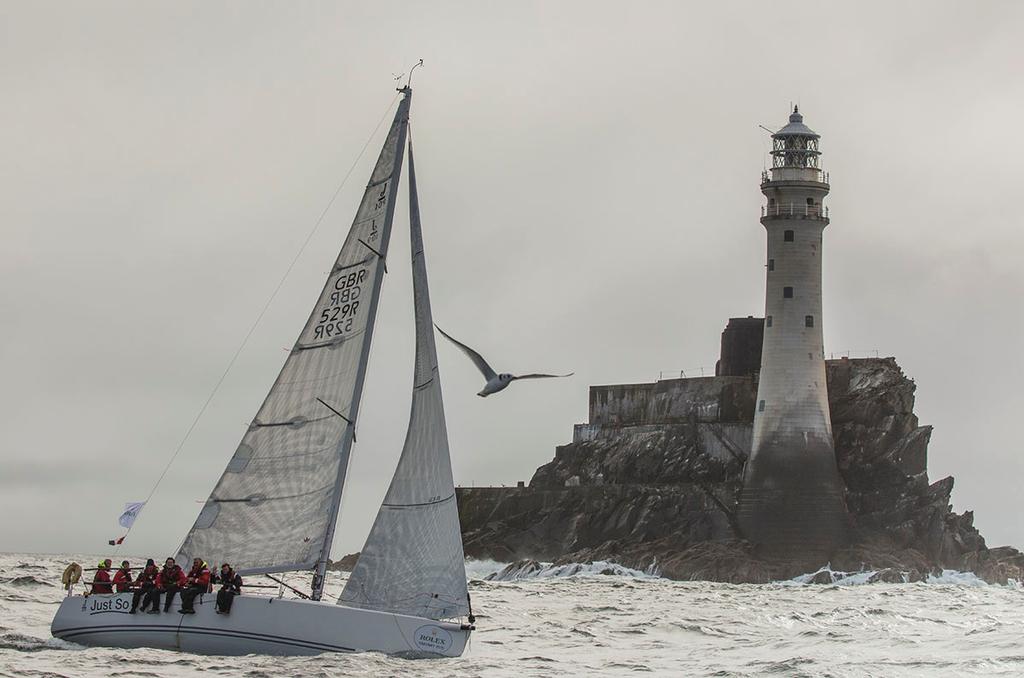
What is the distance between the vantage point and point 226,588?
81.3ft

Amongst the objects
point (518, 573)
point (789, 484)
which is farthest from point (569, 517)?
point (789, 484)

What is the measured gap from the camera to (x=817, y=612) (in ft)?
134

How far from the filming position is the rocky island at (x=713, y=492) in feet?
220

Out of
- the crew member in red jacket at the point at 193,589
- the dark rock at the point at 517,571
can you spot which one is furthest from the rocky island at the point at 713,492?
the crew member in red jacket at the point at 193,589

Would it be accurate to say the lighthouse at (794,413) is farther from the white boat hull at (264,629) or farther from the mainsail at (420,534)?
the white boat hull at (264,629)

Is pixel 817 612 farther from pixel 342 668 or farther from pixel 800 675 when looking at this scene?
pixel 342 668

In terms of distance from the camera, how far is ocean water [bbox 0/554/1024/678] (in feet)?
79.0

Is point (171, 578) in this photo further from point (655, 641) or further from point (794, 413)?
point (794, 413)

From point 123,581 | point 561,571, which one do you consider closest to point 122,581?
point 123,581

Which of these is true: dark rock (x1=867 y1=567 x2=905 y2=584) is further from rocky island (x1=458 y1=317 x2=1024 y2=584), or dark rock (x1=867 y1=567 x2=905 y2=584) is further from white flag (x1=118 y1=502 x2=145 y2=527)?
white flag (x1=118 y1=502 x2=145 y2=527)

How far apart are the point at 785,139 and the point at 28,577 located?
35.0 m

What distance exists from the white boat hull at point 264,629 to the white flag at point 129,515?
1.07 m

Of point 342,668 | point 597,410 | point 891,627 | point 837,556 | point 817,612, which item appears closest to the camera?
point 342,668

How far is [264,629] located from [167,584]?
6.02 feet
